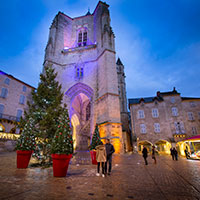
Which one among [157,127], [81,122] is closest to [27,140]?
[81,122]

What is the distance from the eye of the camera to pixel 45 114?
5.43 meters

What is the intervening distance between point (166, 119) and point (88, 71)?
14126mm

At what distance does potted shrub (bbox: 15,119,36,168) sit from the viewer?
14.0ft

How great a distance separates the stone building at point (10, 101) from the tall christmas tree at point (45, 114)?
48.8 feet

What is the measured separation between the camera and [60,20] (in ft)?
71.2

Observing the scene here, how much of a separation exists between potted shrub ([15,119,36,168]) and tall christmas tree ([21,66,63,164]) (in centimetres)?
38

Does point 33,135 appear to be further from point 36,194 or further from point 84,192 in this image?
point 84,192

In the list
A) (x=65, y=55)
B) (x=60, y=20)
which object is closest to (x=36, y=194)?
(x=65, y=55)

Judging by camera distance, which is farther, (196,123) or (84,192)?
(196,123)

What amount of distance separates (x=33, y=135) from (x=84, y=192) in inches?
137

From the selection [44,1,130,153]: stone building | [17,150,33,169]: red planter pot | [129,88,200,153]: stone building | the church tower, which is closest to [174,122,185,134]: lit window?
[129,88,200,153]: stone building

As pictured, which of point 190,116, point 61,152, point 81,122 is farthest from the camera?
point 81,122

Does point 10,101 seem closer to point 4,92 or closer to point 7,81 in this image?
point 4,92

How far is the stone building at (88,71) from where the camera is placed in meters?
14.1
